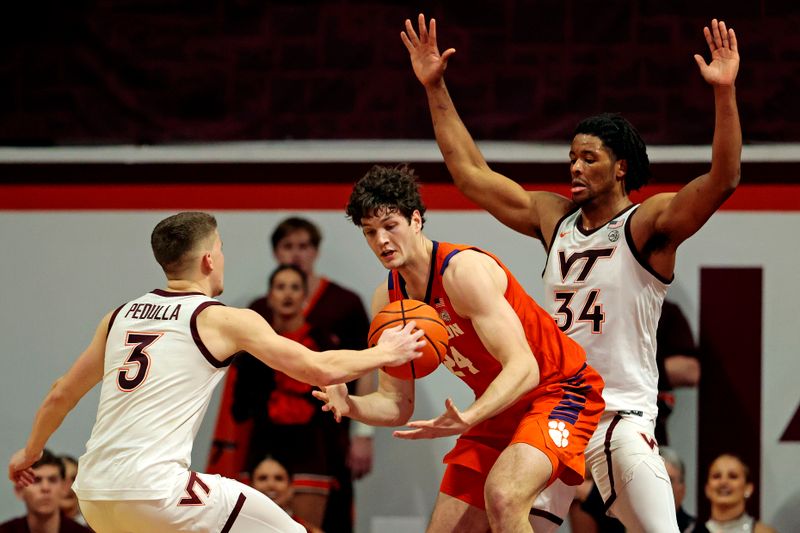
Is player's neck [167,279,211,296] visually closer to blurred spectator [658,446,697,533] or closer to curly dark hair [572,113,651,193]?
curly dark hair [572,113,651,193]

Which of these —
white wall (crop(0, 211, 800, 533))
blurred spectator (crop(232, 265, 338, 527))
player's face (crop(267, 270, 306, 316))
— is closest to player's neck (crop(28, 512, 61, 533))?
white wall (crop(0, 211, 800, 533))

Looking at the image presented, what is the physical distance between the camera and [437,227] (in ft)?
25.1

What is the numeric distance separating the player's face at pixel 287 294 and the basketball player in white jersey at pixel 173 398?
320 centimetres

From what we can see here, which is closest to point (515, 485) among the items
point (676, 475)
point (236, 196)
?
point (676, 475)

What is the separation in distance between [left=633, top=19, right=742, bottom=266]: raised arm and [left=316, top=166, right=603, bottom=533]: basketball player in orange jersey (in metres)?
0.75

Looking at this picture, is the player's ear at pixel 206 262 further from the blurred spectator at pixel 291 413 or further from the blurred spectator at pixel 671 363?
the blurred spectator at pixel 671 363

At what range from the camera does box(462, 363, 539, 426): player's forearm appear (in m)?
3.98

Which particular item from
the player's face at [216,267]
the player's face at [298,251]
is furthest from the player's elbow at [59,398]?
the player's face at [298,251]

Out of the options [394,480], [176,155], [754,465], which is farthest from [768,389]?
[176,155]

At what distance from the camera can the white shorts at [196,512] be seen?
3.93 metres

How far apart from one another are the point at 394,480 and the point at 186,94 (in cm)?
313

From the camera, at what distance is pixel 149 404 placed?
3.97 m

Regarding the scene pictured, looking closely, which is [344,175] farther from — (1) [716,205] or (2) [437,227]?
(1) [716,205]

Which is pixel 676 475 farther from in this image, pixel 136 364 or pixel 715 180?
pixel 136 364
